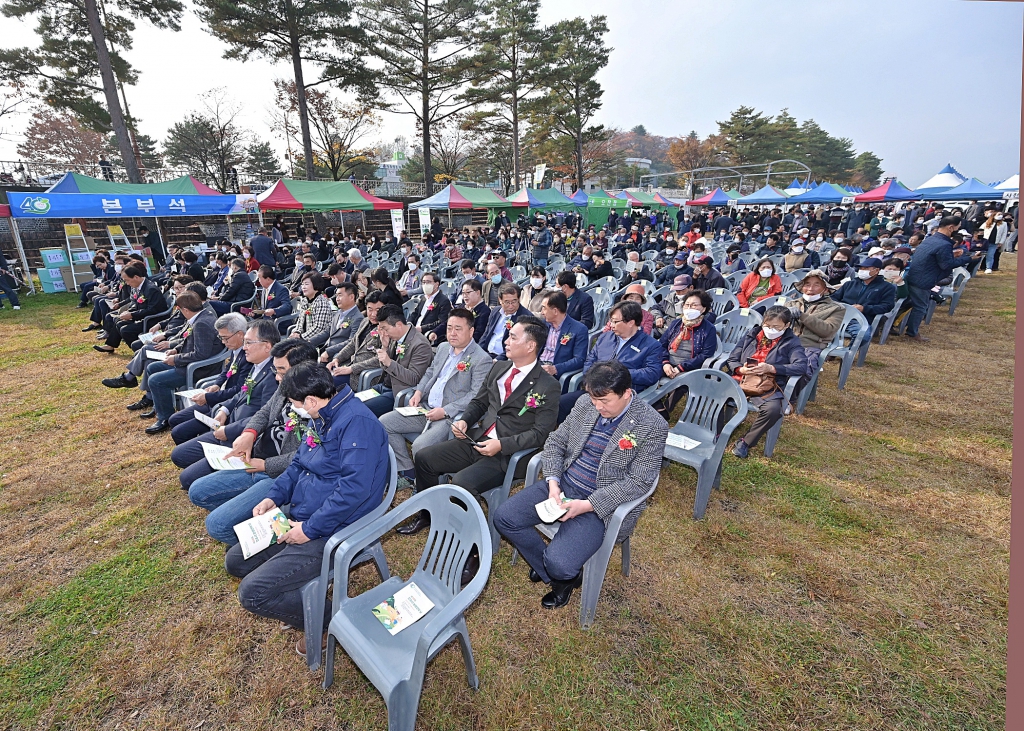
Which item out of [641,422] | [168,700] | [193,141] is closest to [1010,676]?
[641,422]

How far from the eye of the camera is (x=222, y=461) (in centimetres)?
329

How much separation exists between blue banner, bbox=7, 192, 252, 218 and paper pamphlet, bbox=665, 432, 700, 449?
15538mm

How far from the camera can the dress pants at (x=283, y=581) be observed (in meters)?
2.33

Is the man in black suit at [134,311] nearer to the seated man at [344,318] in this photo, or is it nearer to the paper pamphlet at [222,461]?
the seated man at [344,318]

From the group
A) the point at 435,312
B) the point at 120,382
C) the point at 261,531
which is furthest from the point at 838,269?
the point at 120,382

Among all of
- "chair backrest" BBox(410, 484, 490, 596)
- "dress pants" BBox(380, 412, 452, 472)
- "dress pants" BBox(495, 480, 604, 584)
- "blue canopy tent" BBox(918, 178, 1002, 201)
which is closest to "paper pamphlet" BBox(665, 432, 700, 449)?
"dress pants" BBox(495, 480, 604, 584)

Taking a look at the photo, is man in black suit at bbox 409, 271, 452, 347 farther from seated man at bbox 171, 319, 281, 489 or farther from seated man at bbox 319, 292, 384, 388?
seated man at bbox 171, 319, 281, 489

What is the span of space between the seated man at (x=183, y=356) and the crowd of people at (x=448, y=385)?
0.02 metres

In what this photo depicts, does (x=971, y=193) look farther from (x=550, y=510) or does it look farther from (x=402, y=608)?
(x=402, y=608)

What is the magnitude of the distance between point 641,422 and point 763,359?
8.43ft

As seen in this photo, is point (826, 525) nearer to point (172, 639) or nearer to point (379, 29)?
point (172, 639)

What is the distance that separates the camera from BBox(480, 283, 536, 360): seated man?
5.25m

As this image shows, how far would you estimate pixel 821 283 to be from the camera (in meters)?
5.61

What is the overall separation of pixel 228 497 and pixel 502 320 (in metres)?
3.47
